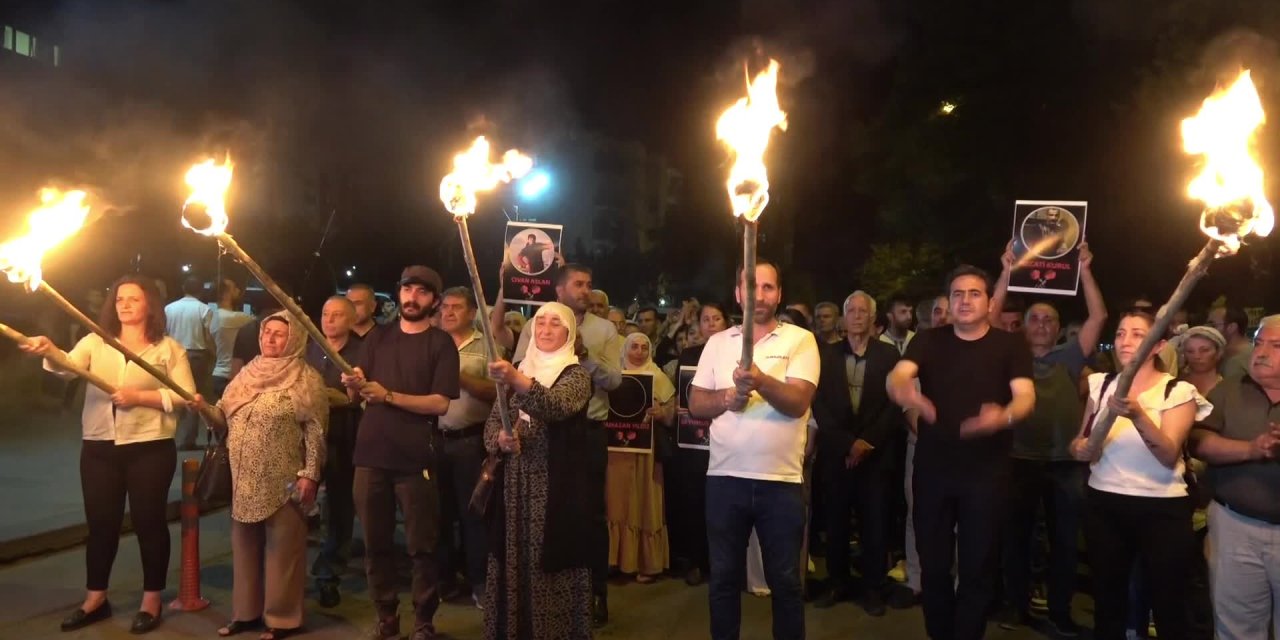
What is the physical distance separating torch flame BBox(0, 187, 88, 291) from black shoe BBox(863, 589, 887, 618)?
18.3 ft

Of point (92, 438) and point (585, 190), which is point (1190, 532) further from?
point (585, 190)

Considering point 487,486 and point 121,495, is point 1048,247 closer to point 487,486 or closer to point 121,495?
point 487,486

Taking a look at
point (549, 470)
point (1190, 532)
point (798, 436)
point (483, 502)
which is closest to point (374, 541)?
point (483, 502)

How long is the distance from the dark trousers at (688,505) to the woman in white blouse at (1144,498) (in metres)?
3.07

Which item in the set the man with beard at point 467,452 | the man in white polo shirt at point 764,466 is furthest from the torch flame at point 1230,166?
the man with beard at point 467,452

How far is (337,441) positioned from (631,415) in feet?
7.32

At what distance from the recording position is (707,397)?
193 inches

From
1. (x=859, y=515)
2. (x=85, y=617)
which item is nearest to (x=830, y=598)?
(x=859, y=515)

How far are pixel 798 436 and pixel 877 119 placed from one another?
18.1 m

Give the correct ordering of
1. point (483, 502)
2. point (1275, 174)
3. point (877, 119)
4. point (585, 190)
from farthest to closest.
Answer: point (585, 190) → point (877, 119) → point (1275, 174) → point (483, 502)

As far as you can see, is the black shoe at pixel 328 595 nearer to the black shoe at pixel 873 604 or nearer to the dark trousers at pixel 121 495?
the dark trousers at pixel 121 495

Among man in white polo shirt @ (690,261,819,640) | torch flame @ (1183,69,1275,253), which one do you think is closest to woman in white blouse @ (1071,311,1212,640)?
torch flame @ (1183,69,1275,253)

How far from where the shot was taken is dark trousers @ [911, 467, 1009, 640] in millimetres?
4695

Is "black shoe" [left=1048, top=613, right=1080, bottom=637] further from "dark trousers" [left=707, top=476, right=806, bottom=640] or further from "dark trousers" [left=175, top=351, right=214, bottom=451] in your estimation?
"dark trousers" [left=175, top=351, right=214, bottom=451]
